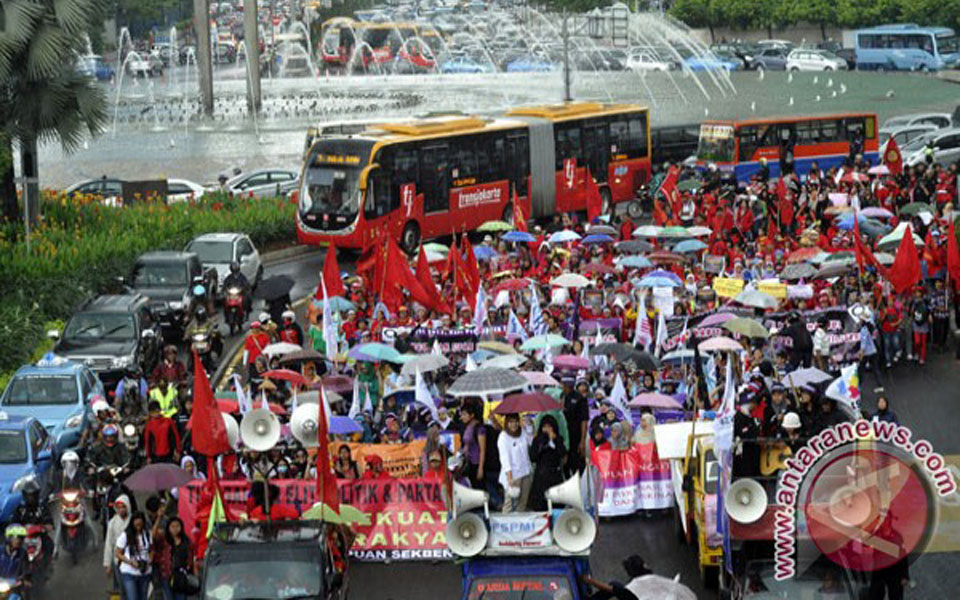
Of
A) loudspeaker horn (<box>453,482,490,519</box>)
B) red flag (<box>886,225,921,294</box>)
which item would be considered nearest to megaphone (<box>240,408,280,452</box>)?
loudspeaker horn (<box>453,482,490,519</box>)

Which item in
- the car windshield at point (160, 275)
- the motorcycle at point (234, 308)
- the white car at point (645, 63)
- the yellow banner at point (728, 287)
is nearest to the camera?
the yellow banner at point (728, 287)

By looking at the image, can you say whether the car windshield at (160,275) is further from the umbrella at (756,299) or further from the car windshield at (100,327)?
the umbrella at (756,299)

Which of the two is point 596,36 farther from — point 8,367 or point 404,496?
point 404,496

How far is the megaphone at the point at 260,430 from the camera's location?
60.2 feet

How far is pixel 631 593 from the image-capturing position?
13.6m

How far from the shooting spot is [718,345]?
75.1 ft

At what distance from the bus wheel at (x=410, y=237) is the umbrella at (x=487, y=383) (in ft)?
58.8

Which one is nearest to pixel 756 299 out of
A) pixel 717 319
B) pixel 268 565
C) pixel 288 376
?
pixel 717 319

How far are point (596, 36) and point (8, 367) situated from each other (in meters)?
99.4

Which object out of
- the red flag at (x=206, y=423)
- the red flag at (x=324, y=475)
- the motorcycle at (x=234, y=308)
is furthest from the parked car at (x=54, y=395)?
the red flag at (x=324, y=475)

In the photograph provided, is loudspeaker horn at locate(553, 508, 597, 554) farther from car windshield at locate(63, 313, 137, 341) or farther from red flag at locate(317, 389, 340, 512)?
car windshield at locate(63, 313, 137, 341)

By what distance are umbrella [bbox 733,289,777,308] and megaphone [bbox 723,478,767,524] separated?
34.6ft

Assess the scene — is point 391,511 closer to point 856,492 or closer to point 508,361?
point 508,361

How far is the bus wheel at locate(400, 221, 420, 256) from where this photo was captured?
3869cm
